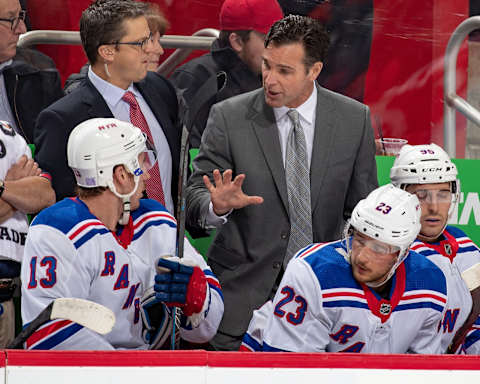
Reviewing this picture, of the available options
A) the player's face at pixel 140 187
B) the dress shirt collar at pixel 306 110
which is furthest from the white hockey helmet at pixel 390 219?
the player's face at pixel 140 187

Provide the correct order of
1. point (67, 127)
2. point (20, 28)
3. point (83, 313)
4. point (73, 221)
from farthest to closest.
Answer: point (20, 28)
point (67, 127)
point (73, 221)
point (83, 313)

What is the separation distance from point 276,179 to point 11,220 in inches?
40.4

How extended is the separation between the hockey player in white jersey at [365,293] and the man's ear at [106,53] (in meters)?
1.12

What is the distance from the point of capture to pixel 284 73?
3.21 metres


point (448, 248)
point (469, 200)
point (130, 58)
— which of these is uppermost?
point (130, 58)

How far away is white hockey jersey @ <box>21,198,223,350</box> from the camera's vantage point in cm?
250

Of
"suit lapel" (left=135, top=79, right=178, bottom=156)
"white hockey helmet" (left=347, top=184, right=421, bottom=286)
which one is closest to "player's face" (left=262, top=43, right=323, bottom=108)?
"suit lapel" (left=135, top=79, right=178, bottom=156)

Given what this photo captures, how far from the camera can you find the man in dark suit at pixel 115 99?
120 inches

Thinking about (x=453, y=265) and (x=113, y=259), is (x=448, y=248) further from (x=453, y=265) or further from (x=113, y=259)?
(x=113, y=259)

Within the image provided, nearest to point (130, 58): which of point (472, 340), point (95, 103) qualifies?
point (95, 103)

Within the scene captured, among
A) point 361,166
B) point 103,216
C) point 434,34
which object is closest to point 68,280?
point 103,216

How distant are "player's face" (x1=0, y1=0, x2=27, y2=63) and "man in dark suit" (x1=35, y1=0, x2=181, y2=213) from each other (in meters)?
0.33

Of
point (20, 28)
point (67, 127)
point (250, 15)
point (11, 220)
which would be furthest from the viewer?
point (250, 15)

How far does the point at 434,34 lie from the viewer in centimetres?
427
